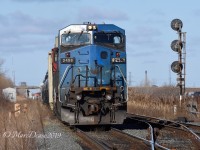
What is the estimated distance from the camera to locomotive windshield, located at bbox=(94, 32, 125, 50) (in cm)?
1919

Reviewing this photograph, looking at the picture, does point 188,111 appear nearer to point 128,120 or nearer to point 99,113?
point 128,120

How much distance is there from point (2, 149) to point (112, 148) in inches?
112

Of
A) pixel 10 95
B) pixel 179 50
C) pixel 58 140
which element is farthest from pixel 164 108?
pixel 10 95

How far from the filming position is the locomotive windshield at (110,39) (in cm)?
1919

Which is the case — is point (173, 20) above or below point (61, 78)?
above

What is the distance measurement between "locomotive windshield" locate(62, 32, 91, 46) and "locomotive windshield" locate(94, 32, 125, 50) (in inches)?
14.5

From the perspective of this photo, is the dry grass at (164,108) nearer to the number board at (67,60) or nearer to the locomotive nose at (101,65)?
the locomotive nose at (101,65)

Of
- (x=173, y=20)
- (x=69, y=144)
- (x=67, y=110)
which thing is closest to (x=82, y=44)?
(x=67, y=110)

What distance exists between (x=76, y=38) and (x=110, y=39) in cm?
139

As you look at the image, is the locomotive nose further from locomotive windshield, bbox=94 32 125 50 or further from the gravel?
the gravel

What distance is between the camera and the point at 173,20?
110 ft

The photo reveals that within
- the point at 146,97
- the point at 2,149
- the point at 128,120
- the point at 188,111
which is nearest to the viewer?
the point at 2,149

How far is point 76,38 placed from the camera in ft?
63.2

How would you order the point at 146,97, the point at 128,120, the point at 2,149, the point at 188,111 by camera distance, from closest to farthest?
the point at 2,149 < the point at 128,120 < the point at 188,111 < the point at 146,97
